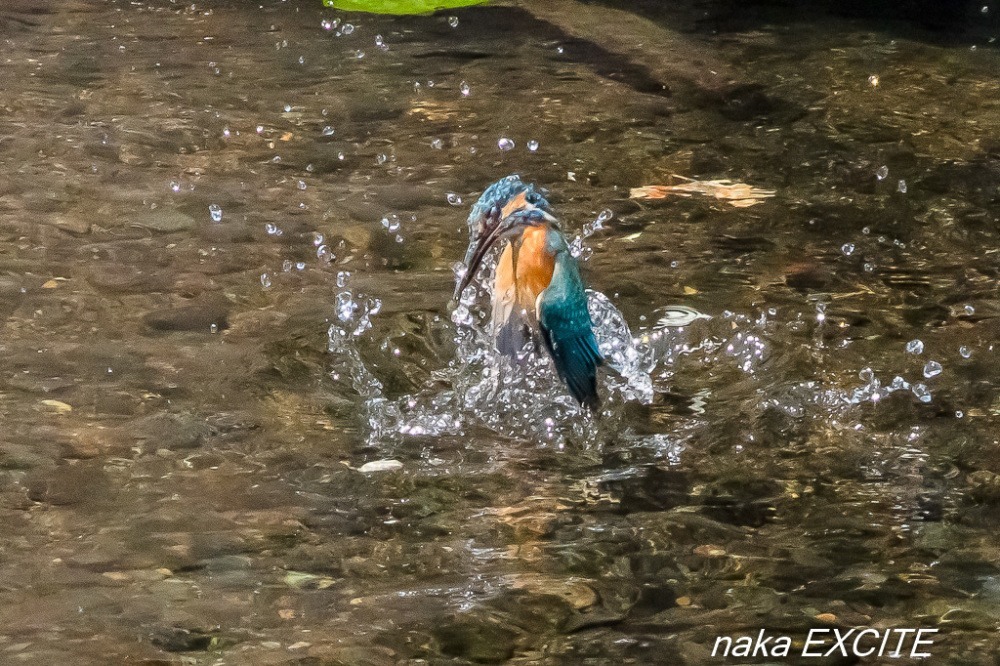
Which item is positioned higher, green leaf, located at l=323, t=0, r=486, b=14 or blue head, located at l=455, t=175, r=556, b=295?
green leaf, located at l=323, t=0, r=486, b=14

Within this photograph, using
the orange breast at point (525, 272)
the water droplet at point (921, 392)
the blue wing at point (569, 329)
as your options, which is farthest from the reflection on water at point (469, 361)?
the orange breast at point (525, 272)

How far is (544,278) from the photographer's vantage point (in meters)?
3.20

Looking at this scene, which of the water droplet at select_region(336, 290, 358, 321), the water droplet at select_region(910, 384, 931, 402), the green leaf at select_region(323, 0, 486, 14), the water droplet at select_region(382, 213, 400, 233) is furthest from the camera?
the green leaf at select_region(323, 0, 486, 14)

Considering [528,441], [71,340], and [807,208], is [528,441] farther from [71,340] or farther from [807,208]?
[807,208]

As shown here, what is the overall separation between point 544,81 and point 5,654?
4369 mm

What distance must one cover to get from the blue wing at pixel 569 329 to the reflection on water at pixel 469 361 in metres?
0.13

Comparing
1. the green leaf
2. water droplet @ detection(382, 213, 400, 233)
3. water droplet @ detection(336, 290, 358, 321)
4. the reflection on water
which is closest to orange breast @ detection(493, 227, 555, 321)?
the reflection on water

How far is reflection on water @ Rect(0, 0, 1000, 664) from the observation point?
2451 millimetres

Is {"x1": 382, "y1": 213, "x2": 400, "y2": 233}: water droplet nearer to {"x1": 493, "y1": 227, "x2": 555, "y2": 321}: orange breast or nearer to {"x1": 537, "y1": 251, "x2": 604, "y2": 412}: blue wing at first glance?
{"x1": 493, "y1": 227, "x2": 555, "y2": 321}: orange breast

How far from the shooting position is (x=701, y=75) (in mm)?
6172

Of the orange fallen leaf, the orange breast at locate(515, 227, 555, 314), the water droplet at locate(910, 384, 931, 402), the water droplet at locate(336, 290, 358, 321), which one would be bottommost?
the water droplet at locate(910, 384, 931, 402)

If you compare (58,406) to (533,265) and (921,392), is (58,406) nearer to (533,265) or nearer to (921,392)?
(533,265)

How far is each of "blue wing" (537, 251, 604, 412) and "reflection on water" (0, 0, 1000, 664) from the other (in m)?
0.13

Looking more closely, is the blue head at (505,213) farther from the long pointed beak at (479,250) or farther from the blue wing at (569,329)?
the blue wing at (569,329)
